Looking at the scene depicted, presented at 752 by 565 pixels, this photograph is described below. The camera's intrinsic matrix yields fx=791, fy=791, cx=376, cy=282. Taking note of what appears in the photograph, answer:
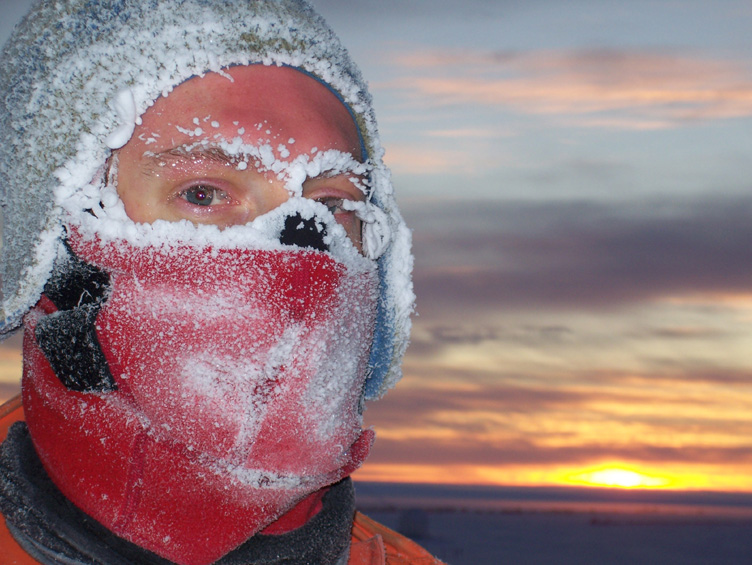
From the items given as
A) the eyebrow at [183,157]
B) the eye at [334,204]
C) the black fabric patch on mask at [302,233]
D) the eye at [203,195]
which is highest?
the eye at [334,204]

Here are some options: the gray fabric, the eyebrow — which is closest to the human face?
the eyebrow

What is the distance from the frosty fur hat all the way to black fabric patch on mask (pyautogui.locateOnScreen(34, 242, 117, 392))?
0.07 meters

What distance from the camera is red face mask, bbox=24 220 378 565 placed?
1.64 m

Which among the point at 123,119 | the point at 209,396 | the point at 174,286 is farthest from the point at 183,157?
the point at 209,396

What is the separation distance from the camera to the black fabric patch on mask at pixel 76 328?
172 cm

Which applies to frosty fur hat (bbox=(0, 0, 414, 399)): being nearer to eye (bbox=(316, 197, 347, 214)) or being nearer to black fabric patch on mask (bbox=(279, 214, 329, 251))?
eye (bbox=(316, 197, 347, 214))

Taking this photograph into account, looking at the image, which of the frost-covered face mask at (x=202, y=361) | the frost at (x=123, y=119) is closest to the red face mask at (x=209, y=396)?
the frost-covered face mask at (x=202, y=361)

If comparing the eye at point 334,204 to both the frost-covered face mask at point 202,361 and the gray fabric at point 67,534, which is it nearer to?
the frost-covered face mask at point 202,361

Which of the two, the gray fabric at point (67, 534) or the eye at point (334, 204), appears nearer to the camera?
the gray fabric at point (67, 534)

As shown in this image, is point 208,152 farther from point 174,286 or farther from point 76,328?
point 76,328

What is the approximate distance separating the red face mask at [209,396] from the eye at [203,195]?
0.13m

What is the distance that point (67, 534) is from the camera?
1.75m

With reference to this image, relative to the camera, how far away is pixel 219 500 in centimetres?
173

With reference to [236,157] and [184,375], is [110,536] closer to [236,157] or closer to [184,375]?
[184,375]
